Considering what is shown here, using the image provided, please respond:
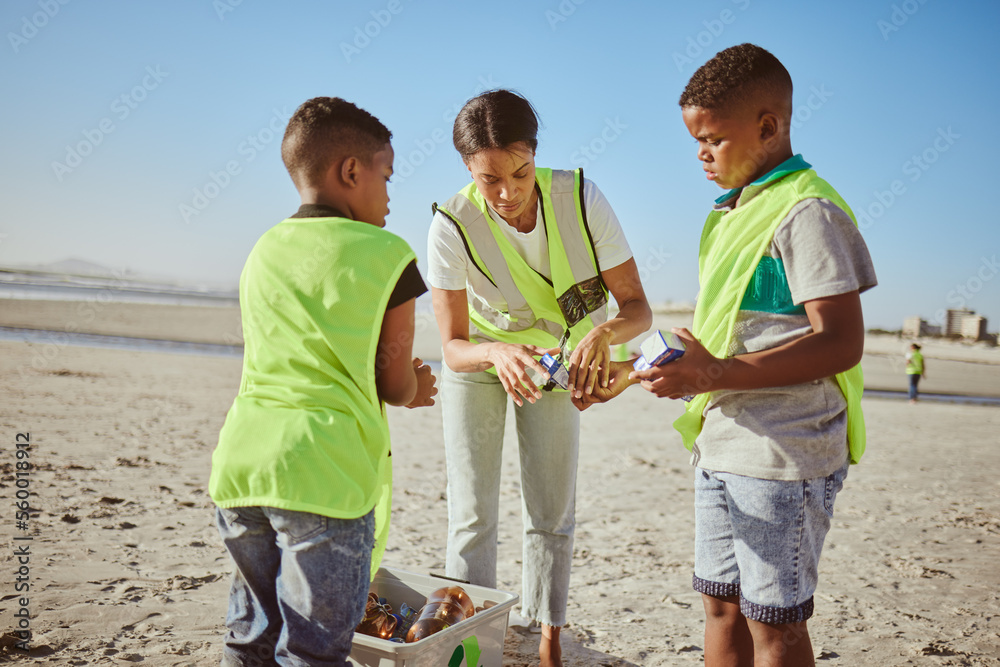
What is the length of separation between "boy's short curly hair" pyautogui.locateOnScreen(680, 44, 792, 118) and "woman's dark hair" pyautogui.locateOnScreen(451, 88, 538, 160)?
865 mm

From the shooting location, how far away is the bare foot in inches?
129

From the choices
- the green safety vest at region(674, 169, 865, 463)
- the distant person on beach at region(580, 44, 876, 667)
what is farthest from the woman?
the distant person on beach at region(580, 44, 876, 667)

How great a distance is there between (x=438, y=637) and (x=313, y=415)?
1074mm

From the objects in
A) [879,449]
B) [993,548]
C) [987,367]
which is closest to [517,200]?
[993,548]

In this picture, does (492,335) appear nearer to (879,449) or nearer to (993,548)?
(993,548)

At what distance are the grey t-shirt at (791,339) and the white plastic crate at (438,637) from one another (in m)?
1.17

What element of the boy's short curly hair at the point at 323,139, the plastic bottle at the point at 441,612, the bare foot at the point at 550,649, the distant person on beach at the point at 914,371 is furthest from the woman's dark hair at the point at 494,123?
the distant person on beach at the point at 914,371

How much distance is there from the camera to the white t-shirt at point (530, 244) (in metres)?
3.19

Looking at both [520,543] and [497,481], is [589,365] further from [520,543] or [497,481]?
[520,543]

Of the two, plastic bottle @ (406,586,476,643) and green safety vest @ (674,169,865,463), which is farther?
plastic bottle @ (406,586,476,643)

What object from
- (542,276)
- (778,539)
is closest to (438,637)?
(778,539)

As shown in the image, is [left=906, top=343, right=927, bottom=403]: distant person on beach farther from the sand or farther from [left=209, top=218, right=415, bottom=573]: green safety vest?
[left=209, top=218, right=415, bottom=573]: green safety vest

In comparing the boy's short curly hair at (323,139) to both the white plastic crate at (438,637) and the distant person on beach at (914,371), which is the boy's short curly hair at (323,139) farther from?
the distant person on beach at (914,371)

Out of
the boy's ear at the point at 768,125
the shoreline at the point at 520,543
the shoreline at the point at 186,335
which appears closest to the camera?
the boy's ear at the point at 768,125
